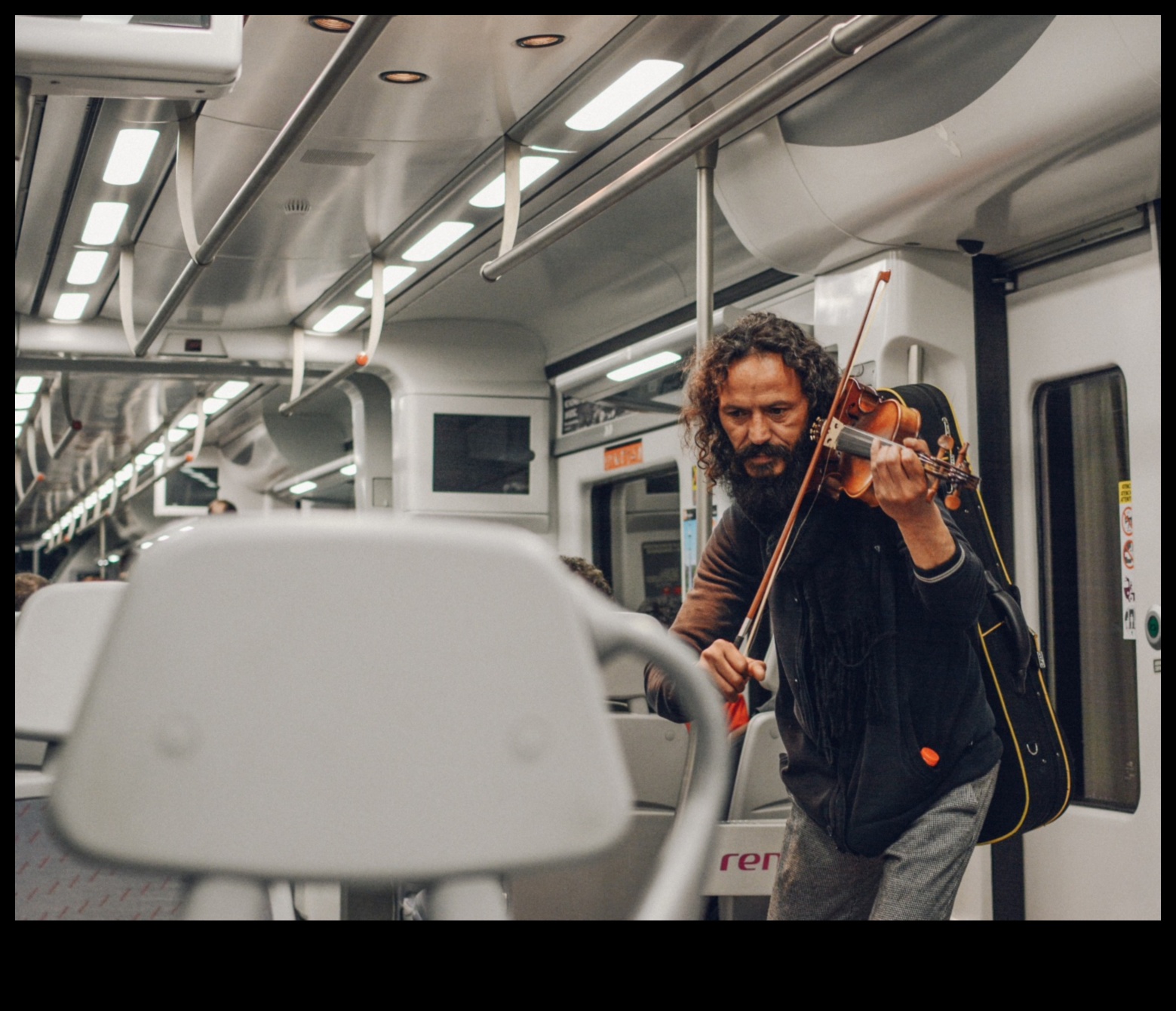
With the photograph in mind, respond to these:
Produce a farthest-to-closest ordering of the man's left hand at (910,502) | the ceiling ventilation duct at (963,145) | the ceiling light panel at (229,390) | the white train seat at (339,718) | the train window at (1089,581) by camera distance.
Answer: the ceiling light panel at (229,390) < the train window at (1089,581) < the ceiling ventilation duct at (963,145) < the man's left hand at (910,502) < the white train seat at (339,718)

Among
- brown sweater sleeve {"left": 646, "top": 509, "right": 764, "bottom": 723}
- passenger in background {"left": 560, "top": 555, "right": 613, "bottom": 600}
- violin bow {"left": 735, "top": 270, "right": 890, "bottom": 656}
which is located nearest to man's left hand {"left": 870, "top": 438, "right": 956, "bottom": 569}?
violin bow {"left": 735, "top": 270, "right": 890, "bottom": 656}

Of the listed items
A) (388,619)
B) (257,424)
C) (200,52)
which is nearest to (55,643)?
(388,619)

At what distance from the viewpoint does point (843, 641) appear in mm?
2744

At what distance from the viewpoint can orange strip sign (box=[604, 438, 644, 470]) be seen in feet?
18.5

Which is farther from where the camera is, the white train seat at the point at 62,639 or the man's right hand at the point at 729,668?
the man's right hand at the point at 729,668

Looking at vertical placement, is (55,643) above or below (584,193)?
below

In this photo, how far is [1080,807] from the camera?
11.6 feet

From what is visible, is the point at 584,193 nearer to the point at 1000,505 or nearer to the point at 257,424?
the point at 1000,505

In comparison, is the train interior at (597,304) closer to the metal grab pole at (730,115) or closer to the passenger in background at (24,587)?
the metal grab pole at (730,115)

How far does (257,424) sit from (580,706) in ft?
31.1

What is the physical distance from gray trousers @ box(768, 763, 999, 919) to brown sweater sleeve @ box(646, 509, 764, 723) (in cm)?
38

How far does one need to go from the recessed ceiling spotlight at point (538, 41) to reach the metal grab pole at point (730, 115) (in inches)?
15.7

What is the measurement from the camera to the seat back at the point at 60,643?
1633 mm

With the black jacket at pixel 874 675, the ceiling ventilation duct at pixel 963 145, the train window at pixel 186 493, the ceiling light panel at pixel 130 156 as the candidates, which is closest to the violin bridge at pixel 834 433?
the black jacket at pixel 874 675
